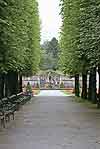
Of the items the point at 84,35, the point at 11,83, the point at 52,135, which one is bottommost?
the point at 52,135

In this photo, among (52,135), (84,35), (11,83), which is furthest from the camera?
(11,83)

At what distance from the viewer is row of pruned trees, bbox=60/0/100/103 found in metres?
27.2

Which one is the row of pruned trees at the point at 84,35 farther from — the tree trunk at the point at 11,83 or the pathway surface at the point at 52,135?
the tree trunk at the point at 11,83

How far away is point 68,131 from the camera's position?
790 inches

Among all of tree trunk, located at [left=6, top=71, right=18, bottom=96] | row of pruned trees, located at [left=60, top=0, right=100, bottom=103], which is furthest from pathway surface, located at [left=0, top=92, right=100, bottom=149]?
tree trunk, located at [left=6, top=71, right=18, bottom=96]

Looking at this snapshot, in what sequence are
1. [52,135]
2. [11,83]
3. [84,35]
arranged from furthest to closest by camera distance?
[11,83]
[84,35]
[52,135]

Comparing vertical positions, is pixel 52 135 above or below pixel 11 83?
below

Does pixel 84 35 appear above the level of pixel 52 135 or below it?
above

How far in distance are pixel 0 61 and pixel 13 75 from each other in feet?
86.0

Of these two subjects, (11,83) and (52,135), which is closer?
(52,135)

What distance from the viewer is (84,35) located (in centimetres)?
3019

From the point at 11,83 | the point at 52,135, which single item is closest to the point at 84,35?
the point at 52,135

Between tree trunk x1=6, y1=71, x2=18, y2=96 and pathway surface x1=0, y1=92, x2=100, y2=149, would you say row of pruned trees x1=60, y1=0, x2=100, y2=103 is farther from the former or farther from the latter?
tree trunk x1=6, y1=71, x2=18, y2=96

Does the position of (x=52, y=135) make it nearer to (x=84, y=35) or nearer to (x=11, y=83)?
(x=84, y=35)
